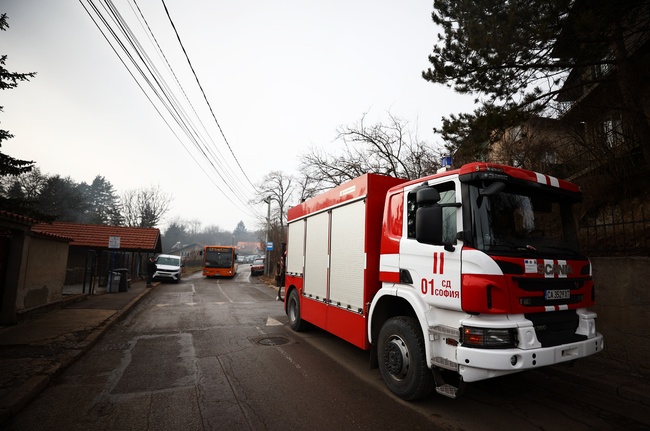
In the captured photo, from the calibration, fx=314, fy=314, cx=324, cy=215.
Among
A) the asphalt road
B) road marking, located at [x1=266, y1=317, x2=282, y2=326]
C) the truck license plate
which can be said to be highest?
the truck license plate

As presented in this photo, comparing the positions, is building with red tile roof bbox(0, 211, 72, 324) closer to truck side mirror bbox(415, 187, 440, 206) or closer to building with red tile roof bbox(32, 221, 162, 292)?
truck side mirror bbox(415, 187, 440, 206)

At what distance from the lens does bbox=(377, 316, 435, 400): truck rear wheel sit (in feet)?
12.0

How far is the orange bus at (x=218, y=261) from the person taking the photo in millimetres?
27500

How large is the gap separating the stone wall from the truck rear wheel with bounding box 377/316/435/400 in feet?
12.4

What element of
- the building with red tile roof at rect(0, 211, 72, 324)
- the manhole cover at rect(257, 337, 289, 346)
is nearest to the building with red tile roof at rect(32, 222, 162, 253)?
the building with red tile roof at rect(0, 211, 72, 324)

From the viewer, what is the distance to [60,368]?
481cm

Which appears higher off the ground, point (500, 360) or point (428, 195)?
point (428, 195)

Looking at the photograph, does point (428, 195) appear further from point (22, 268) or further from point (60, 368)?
point (22, 268)

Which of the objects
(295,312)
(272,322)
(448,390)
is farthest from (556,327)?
(272,322)

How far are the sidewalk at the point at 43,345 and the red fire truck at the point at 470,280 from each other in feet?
14.4

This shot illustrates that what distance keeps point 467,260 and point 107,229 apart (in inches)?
898

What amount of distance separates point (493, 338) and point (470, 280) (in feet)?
1.93

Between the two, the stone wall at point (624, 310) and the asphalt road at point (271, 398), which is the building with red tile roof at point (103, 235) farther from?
the stone wall at point (624, 310)

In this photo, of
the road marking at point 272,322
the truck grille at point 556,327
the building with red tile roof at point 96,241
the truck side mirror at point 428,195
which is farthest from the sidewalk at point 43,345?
the building with red tile roof at point 96,241
